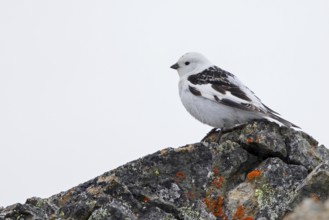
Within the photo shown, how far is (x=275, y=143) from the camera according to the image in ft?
19.5

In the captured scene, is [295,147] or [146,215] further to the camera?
[295,147]

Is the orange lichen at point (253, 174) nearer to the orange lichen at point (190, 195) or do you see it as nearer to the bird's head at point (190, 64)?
the orange lichen at point (190, 195)

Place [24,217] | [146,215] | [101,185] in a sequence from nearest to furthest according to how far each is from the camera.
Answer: [24,217]
[146,215]
[101,185]

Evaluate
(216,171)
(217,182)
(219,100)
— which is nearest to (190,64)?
(219,100)

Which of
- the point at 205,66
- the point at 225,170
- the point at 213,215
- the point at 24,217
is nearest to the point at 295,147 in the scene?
the point at 225,170

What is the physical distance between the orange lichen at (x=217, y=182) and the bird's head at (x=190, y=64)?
4.38m

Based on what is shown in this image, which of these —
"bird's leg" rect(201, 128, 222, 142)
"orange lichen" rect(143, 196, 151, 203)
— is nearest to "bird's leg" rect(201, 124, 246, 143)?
"bird's leg" rect(201, 128, 222, 142)

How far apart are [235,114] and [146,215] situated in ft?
11.8

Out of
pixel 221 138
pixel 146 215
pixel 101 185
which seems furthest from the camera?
pixel 221 138

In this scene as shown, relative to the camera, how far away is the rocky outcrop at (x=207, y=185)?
459cm

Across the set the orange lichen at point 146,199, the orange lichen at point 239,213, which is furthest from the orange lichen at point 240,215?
the orange lichen at point 146,199

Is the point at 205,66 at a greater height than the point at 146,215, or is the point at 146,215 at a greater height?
the point at 205,66

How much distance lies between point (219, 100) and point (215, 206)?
11.0ft

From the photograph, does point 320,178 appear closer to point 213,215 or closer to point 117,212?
point 213,215
